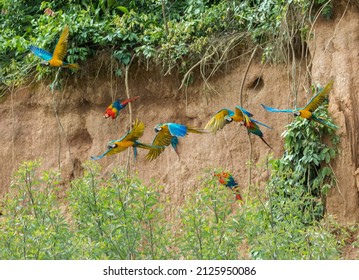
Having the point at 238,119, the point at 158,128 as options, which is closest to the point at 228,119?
the point at 238,119

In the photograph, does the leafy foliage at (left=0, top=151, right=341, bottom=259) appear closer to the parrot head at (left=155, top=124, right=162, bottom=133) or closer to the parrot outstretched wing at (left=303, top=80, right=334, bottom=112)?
the parrot head at (left=155, top=124, right=162, bottom=133)

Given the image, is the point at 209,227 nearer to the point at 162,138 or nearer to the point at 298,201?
the point at 298,201

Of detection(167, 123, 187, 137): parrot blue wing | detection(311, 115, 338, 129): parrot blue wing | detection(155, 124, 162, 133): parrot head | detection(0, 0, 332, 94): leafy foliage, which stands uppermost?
detection(0, 0, 332, 94): leafy foliage

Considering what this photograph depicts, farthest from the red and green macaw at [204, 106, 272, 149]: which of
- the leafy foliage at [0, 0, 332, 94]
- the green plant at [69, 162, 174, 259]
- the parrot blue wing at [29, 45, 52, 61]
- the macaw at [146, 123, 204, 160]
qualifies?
the green plant at [69, 162, 174, 259]

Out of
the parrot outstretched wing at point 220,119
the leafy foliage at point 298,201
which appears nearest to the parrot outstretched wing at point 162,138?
the parrot outstretched wing at point 220,119

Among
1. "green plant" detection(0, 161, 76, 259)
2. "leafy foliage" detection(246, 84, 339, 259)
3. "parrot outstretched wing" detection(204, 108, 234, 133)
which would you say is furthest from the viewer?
"parrot outstretched wing" detection(204, 108, 234, 133)

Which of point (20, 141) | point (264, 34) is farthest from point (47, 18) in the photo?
point (264, 34)

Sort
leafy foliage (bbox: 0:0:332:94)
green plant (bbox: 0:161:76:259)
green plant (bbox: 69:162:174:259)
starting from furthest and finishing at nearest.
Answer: leafy foliage (bbox: 0:0:332:94) → green plant (bbox: 69:162:174:259) → green plant (bbox: 0:161:76:259)

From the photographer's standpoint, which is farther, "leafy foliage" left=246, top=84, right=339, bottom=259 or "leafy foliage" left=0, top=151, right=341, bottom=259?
"leafy foliage" left=246, top=84, right=339, bottom=259

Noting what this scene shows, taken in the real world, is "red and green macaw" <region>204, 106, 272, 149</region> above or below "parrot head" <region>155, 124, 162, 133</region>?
below

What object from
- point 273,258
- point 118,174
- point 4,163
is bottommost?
point 4,163
